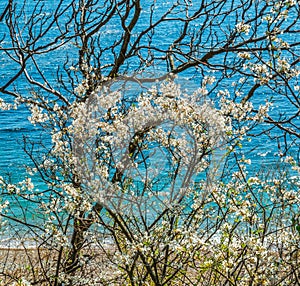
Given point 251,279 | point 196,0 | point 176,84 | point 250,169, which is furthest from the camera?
point 196,0

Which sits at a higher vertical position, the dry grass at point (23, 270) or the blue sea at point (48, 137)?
the blue sea at point (48, 137)

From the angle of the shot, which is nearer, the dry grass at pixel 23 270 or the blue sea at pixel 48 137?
the dry grass at pixel 23 270

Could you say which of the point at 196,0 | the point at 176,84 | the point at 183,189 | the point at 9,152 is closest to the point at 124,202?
the point at 183,189

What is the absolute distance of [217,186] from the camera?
359 centimetres

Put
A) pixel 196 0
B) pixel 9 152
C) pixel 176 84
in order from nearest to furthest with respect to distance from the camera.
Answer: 1. pixel 176 84
2. pixel 9 152
3. pixel 196 0

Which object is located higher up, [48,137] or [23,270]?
[48,137]

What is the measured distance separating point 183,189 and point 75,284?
111 centimetres

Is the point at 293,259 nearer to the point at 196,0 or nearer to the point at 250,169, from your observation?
the point at 250,169

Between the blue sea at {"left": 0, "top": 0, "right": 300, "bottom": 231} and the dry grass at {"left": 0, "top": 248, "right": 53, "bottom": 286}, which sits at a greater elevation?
the blue sea at {"left": 0, "top": 0, "right": 300, "bottom": 231}

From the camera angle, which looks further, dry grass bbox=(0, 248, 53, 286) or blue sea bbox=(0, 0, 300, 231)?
blue sea bbox=(0, 0, 300, 231)

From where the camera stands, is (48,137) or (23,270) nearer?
(23,270)

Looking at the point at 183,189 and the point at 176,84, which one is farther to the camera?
the point at 176,84

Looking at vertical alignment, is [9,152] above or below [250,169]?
above

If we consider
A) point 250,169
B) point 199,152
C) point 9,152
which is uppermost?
point 9,152
